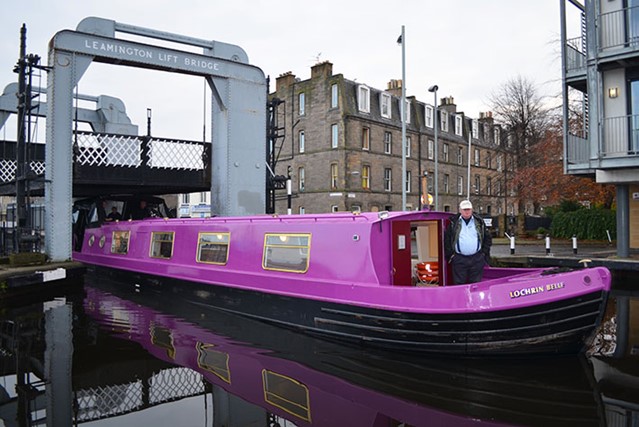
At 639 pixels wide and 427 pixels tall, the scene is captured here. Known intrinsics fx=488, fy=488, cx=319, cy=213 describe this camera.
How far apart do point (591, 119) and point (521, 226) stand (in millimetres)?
13956

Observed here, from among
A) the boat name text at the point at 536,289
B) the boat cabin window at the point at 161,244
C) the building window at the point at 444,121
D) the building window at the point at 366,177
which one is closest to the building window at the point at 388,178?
the building window at the point at 366,177

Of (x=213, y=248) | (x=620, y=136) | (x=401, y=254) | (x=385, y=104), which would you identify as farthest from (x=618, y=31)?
(x=385, y=104)

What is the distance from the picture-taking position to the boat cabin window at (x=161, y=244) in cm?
1199

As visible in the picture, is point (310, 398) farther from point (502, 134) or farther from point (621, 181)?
point (502, 134)

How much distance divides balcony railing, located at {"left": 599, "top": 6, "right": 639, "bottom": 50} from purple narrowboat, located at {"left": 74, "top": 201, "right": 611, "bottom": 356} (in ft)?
39.2

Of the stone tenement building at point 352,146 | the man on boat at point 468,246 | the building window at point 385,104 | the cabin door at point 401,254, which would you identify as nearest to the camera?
the man on boat at point 468,246

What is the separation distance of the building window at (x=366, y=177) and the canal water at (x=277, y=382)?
25.1m

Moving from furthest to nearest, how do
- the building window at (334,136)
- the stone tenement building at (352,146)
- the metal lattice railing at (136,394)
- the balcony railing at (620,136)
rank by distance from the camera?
the building window at (334,136) < the stone tenement building at (352,146) < the balcony railing at (620,136) < the metal lattice railing at (136,394)

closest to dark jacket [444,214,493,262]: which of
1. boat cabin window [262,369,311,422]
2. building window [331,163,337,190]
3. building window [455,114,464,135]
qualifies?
boat cabin window [262,369,311,422]

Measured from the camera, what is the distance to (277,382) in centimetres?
602

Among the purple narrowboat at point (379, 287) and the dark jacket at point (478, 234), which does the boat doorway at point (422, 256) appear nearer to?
the purple narrowboat at point (379, 287)

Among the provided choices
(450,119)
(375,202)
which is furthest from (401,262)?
(450,119)

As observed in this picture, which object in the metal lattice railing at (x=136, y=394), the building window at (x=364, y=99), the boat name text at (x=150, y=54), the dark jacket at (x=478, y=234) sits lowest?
the metal lattice railing at (x=136, y=394)

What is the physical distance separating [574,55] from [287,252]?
48.1ft
